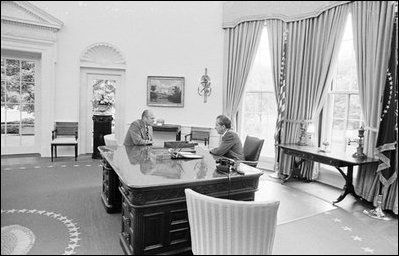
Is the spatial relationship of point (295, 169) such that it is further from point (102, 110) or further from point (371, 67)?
point (102, 110)

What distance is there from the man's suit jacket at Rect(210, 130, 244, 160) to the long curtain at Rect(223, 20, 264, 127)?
2.56 metres

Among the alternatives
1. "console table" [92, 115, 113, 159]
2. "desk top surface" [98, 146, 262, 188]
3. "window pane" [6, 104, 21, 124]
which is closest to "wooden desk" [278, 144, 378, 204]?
"desk top surface" [98, 146, 262, 188]

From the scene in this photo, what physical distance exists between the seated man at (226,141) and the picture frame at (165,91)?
3.20m

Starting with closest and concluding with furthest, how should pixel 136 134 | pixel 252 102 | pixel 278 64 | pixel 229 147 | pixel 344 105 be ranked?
pixel 229 147 → pixel 136 134 → pixel 344 105 → pixel 278 64 → pixel 252 102

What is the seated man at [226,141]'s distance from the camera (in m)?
3.30

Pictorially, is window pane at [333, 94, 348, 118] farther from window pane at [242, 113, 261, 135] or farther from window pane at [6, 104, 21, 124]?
window pane at [6, 104, 21, 124]

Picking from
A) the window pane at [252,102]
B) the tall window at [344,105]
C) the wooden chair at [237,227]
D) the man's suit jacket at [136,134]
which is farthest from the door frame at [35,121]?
the window pane at [252,102]

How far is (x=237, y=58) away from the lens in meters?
5.80

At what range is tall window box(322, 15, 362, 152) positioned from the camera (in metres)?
4.30

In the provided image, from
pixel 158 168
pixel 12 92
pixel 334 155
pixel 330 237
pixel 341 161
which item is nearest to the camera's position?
pixel 12 92

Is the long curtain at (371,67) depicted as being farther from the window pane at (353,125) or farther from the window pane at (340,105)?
the window pane at (340,105)

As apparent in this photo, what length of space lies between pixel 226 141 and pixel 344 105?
2336 millimetres

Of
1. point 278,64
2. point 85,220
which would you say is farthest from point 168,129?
point 85,220

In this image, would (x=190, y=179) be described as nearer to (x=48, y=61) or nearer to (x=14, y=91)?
(x=14, y=91)
